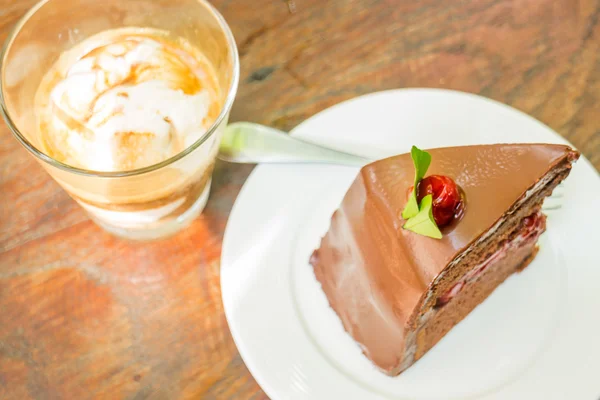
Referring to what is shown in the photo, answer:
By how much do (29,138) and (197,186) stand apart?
0.26 m

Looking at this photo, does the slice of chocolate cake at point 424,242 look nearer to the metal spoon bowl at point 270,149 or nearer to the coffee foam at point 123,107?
the metal spoon bowl at point 270,149

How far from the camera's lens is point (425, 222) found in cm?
88

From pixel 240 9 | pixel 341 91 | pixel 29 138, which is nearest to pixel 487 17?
pixel 341 91

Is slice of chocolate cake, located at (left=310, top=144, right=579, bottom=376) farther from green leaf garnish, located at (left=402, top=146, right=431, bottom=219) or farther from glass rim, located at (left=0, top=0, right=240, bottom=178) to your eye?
glass rim, located at (left=0, top=0, right=240, bottom=178)

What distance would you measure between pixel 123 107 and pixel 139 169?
0.15 meters

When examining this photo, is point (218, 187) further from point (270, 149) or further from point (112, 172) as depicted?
point (112, 172)

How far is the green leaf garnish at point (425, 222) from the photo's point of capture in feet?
2.85

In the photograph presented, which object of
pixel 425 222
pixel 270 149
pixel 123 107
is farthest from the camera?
pixel 270 149

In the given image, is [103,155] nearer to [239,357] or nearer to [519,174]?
[239,357]

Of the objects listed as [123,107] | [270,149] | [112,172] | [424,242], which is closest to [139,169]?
A: [112,172]

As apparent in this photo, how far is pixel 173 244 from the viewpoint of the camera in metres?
1.15

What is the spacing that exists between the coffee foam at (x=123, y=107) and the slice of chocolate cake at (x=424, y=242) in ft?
0.94

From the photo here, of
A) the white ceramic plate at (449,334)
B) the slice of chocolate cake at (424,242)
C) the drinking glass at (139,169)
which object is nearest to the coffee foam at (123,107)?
the drinking glass at (139,169)

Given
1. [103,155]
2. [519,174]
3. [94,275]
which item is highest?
[519,174]
